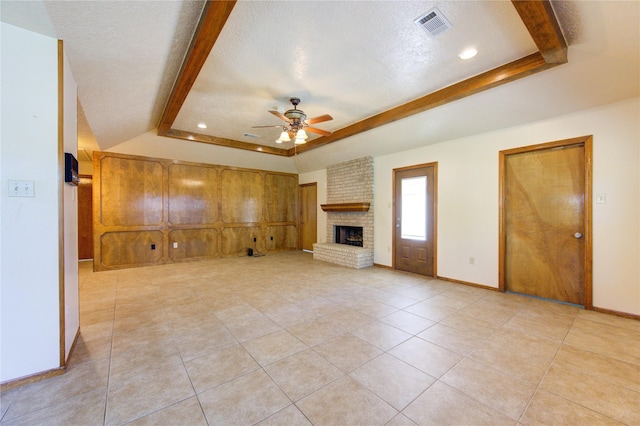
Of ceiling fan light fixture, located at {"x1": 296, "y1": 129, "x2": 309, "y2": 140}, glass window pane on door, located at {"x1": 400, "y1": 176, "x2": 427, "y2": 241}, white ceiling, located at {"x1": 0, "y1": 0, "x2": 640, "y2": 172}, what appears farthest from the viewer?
glass window pane on door, located at {"x1": 400, "y1": 176, "x2": 427, "y2": 241}

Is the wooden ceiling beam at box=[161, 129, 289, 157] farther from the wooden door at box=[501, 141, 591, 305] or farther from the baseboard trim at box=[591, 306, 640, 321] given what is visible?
the baseboard trim at box=[591, 306, 640, 321]

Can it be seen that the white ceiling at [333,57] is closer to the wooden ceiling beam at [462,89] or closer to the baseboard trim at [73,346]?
the wooden ceiling beam at [462,89]

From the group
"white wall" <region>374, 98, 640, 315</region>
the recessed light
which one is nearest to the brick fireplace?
"white wall" <region>374, 98, 640, 315</region>

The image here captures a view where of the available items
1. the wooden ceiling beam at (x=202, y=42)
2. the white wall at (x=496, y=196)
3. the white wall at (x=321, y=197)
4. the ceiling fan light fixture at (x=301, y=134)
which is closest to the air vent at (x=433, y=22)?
the wooden ceiling beam at (x=202, y=42)

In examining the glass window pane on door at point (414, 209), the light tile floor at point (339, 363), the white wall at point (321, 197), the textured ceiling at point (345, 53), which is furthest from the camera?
the white wall at point (321, 197)

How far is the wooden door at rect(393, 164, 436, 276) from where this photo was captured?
4.93 m

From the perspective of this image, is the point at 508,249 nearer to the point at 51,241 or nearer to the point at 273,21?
the point at 273,21

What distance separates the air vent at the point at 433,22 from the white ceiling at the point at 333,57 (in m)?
0.06

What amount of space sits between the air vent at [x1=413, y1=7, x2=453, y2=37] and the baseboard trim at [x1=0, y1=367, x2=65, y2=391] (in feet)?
13.3

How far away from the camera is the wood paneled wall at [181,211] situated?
5.53 metres

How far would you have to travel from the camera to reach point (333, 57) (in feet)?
8.79

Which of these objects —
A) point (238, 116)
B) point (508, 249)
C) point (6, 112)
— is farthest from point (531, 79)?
point (6, 112)

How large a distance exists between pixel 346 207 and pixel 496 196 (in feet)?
10.4

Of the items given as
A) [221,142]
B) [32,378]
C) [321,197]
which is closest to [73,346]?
[32,378]
